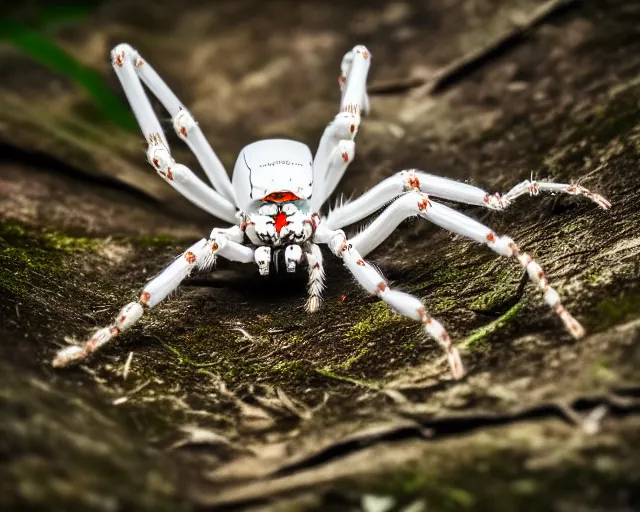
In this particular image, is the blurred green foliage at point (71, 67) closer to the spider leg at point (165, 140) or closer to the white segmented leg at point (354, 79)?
the spider leg at point (165, 140)

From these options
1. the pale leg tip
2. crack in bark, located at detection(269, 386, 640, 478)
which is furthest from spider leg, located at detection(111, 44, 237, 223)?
crack in bark, located at detection(269, 386, 640, 478)

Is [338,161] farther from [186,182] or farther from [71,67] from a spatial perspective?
[71,67]

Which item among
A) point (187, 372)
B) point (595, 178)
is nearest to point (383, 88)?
point (595, 178)

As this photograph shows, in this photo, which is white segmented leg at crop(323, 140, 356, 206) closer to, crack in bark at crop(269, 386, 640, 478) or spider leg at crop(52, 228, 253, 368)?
spider leg at crop(52, 228, 253, 368)

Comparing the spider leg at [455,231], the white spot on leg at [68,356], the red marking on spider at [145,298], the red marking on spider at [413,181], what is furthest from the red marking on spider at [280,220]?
the white spot on leg at [68,356]

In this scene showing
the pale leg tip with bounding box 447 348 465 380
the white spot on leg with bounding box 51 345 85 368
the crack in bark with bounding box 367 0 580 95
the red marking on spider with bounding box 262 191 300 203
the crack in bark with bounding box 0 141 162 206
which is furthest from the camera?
the crack in bark with bounding box 367 0 580 95

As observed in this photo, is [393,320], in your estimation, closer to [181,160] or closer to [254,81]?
[181,160]
